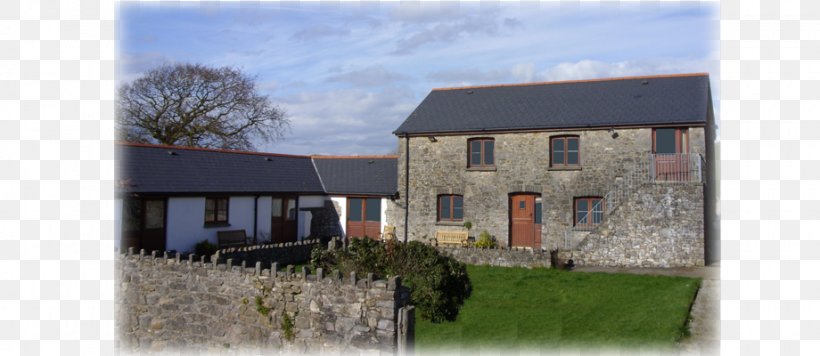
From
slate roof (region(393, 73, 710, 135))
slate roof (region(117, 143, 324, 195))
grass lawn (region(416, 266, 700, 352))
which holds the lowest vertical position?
grass lawn (region(416, 266, 700, 352))

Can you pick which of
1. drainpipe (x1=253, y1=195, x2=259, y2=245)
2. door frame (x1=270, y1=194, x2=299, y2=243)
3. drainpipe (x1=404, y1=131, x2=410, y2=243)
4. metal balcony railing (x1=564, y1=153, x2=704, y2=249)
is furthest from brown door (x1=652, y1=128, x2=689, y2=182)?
drainpipe (x1=253, y1=195, x2=259, y2=245)

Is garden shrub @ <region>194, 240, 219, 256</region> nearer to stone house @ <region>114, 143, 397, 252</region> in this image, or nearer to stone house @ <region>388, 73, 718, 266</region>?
stone house @ <region>114, 143, 397, 252</region>

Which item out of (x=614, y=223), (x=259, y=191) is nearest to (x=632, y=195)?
(x=614, y=223)

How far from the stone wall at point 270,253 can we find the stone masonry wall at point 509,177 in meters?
5.14

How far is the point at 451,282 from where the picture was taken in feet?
29.0

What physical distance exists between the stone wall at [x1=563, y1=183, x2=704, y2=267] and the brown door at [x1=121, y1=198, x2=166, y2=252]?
11629 mm

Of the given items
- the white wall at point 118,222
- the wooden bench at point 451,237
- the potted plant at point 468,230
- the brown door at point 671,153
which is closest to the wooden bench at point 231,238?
the white wall at point 118,222

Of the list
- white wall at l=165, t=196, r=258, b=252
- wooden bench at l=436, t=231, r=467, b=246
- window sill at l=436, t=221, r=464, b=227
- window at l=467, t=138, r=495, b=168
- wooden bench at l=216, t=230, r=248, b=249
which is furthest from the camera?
window sill at l=436, t=221, r=464, b=227

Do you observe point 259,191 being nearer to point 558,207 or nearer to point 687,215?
point 558,207

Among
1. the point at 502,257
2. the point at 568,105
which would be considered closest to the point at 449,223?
the point at 502,257

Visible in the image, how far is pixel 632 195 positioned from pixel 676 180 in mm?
1654

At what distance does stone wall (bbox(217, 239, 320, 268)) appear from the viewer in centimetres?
1570

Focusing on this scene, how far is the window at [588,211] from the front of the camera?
19.7m

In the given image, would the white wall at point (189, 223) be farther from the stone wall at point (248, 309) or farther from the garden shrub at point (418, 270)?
the garden shrub at point (418, 270)
